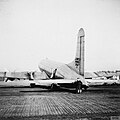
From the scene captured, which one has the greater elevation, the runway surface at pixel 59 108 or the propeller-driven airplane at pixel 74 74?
the propeller-driven airplane at pixel 74 74

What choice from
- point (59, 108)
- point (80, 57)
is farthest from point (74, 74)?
point (59, 108)

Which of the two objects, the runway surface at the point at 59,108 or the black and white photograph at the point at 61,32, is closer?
the runway surface at the point at 59,108

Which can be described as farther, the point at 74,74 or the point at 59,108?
the point at 74,74

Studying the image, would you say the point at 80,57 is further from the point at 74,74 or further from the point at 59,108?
the point at 59,108

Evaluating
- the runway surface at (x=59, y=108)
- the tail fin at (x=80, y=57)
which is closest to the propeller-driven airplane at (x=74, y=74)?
the tail fin at (x=80, y=57)

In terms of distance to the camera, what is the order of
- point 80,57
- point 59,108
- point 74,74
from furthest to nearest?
point 80,57 < point 74,74 < point 59,108

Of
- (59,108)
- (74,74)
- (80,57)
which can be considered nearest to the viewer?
(59,108)

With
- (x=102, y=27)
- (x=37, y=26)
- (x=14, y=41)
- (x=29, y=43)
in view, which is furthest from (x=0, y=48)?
(x=102, y=27)

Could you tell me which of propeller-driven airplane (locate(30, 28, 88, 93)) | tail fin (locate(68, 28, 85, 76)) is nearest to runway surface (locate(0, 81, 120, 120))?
propeller-driven airplane (locate(30, 28, 88, 93))

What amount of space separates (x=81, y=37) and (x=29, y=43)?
17.0 ft

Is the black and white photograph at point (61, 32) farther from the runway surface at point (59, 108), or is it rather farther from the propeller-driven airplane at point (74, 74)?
the runway surface at point (59, 108)

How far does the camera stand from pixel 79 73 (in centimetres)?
1717

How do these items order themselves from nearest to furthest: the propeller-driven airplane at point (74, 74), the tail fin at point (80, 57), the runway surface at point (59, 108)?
the runway surface at point (59, 108) → the propeller-driven airplane at point (74, 74) → the tail fin at point (80, 57)

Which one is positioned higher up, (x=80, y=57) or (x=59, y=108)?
(x=80, y=57)
